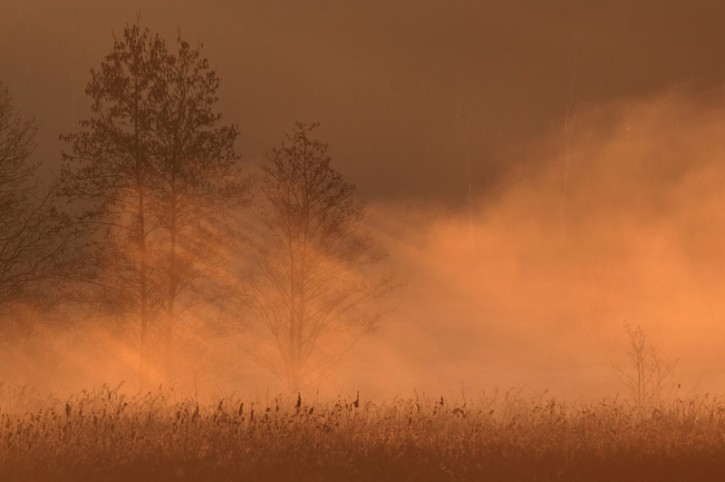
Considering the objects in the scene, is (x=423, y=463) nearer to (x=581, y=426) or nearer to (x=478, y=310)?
(x=581, y=426)

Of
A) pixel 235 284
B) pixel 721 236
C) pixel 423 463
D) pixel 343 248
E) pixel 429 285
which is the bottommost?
pixel 423 463

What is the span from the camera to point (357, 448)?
37.0 ft

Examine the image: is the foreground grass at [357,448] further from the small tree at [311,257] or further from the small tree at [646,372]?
the small tree at [646,372]

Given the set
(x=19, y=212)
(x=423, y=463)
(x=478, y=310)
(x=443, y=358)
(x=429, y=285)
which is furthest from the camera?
(x=429, y=285)

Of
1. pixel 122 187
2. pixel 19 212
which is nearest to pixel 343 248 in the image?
pixel 122 187

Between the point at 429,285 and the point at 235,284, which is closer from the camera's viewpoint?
the point at 235,284

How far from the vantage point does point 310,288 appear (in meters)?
Answer: 23.9

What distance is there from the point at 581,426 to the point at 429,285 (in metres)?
65.5

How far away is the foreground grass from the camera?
10273mm

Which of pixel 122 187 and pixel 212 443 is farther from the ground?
pixel 122 187

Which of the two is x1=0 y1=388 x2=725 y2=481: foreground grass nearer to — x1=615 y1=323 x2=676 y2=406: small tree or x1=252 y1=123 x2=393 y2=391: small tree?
x1=252 y1=123 x2=393 y2=391: small tree

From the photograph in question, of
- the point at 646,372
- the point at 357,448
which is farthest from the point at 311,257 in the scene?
the point at 646,372

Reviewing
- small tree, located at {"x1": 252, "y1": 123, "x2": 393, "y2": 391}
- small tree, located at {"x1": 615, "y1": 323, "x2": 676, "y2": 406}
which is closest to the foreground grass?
small tree, located at {"x1": 252, "y1": 123, "x2": 393, "y2": 391}

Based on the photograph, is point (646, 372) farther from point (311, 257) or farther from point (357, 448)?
point (357, 448)
